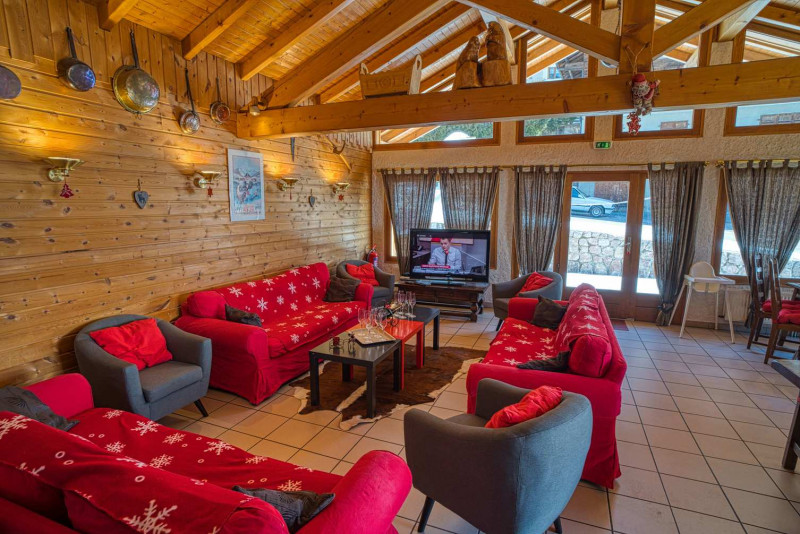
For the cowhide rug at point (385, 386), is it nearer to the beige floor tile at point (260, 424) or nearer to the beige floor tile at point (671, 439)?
the beige floor tile at point (260, 424)

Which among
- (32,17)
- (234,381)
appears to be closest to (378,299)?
(234,381)

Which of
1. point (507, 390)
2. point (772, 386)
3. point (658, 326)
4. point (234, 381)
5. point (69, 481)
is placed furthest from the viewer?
point (658, 326)

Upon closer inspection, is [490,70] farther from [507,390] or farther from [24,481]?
[24,481]

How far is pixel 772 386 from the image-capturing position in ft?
12.6

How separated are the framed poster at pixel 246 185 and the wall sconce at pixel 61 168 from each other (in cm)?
157

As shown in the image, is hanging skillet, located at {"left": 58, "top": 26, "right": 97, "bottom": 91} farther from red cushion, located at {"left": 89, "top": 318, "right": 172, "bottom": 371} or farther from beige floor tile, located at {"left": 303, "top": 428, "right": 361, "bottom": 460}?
beige floor tile, located at {"left": 303, "top": 428, "right": 361, "bottom": 460}

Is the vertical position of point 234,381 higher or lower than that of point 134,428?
lower

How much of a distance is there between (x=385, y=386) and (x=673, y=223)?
4540 mm

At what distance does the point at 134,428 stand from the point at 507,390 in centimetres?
210

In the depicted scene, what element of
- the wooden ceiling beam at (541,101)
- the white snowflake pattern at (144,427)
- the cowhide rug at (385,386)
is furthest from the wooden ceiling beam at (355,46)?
the white snowflake pattern at (144,427)

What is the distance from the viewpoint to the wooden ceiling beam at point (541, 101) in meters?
2.96

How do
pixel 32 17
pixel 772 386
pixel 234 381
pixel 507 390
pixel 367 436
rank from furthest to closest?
pixel 772 386, pixel 234 381, pixel 367 436, pixel 32 17, pixel 507 390

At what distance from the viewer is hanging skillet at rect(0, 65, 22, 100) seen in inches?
98.0

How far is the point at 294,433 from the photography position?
9.96 ft
